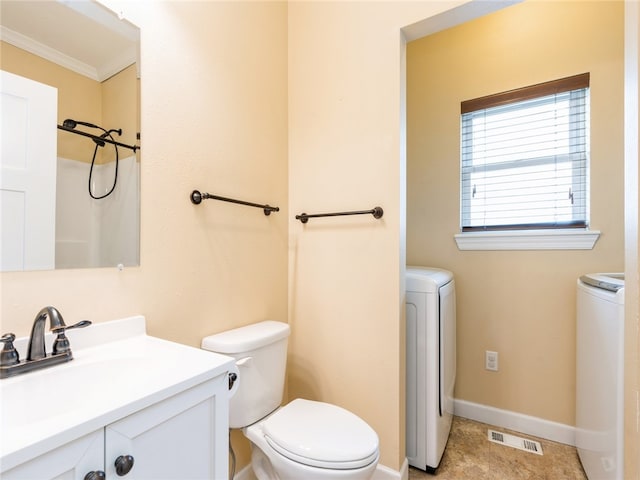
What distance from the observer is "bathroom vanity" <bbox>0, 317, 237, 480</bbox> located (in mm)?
500

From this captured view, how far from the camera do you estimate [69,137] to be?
0.91 m

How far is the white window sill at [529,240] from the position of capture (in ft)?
5.68

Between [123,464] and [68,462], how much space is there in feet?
0.33

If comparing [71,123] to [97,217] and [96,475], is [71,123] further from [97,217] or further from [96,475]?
[96,475]

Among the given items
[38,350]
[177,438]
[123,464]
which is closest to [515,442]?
[177,438]

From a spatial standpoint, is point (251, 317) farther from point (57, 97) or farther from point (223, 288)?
point (57, 97)

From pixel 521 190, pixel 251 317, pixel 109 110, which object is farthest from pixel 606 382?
pixel 109 110

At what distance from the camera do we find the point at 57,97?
0.90 metres

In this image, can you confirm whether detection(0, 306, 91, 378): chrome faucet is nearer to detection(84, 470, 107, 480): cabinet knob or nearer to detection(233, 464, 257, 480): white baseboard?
detection(84, 470, 107, 480): cabinet knob

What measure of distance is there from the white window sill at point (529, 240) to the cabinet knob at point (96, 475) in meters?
2.08

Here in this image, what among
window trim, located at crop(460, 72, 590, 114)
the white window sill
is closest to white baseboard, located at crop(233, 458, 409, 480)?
the white window sill

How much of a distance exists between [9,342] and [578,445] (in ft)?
8.15

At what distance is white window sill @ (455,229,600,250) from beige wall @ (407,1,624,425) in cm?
4

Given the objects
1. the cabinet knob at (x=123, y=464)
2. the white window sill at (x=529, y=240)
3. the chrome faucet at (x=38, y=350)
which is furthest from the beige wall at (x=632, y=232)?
the chrome faucet at (x=38, y=350)
